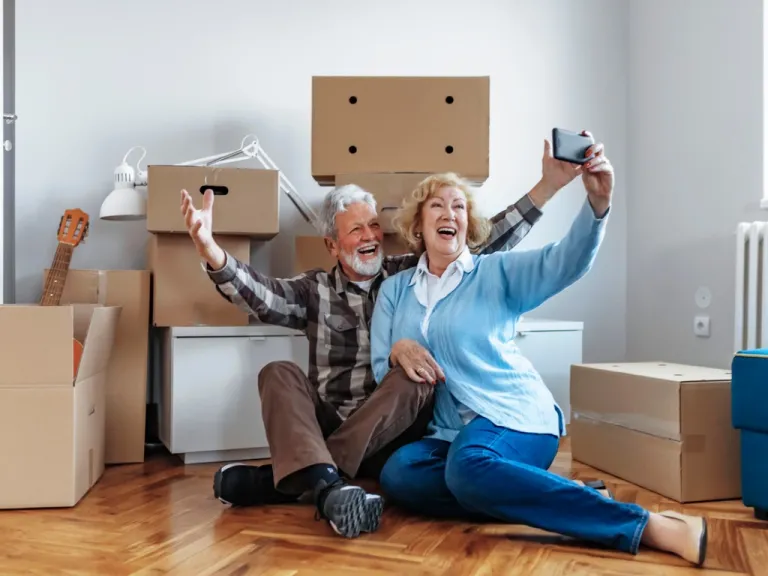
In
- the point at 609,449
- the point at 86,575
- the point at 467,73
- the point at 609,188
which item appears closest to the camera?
the point at 86,575

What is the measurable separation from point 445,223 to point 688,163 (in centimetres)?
143

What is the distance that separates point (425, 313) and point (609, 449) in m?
0.73

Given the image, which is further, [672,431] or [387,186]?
[387,186]

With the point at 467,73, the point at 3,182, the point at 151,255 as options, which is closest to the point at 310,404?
the point at 151,255

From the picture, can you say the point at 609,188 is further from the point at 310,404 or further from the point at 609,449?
the point at 609,449

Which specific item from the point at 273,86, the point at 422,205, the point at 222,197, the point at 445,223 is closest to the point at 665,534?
the point at 445,223

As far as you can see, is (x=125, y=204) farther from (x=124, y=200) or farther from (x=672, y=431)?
(x=672, y=431)

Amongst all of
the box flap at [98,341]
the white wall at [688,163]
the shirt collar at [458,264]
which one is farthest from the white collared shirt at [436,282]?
the white wall at [688,163]

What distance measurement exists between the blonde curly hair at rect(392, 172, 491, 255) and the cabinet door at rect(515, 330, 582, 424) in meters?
0.72

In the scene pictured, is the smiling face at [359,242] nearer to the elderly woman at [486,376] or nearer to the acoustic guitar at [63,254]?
the elderly woman at [486,376]

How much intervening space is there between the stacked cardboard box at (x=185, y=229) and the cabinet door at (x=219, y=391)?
0.09 m

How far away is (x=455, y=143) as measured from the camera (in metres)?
2.34

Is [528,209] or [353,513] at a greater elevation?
[528,209]

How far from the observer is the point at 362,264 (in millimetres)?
2016
